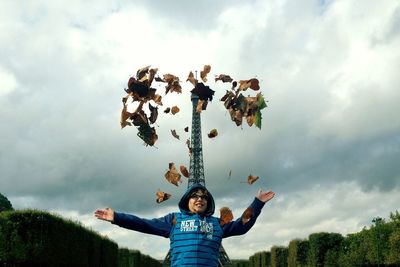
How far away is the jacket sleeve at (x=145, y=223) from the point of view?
704 centimetres

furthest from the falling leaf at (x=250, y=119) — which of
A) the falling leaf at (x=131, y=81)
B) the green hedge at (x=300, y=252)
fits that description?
the green hedge at (x=300, y=252)

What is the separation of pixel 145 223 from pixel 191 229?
0.62 meters

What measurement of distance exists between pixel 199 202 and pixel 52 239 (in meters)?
16.2

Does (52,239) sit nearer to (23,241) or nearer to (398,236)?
(23,241)

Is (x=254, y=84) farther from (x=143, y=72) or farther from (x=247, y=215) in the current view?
(x=247, y=215)

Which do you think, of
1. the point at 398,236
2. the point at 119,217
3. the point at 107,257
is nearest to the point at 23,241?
the point at 107,257

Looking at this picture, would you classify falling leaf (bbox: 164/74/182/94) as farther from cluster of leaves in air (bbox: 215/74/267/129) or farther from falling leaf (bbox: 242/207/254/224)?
falling leaf (bbox: 242/207/254/224)

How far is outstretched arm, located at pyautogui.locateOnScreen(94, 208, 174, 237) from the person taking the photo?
23.1 ft

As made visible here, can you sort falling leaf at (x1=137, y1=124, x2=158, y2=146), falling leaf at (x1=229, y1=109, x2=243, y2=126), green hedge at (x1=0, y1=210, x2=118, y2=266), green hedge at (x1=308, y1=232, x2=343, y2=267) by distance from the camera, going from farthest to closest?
green hedge at (x1=308, y1=232, x2=343, y2=267)
green hedge at (x1=0, y1=210, x2=118, y2=266)
falling leaf at (x1=137, y1=124, x2=158, y2=146)
falling leaf at (x1=229, y1=109, x2=243, y2=126)

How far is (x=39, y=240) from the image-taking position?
21.1 m

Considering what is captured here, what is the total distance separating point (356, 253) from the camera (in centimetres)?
3841

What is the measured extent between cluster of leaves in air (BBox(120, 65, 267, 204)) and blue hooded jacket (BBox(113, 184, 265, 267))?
0.33m

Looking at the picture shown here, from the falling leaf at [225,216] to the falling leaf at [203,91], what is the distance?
4.62 ft

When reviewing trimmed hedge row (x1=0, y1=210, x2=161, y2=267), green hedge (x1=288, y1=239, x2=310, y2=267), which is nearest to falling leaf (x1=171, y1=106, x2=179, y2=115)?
trimmed hedge row (x1=0, y1=210, x2=161, y2=267)
